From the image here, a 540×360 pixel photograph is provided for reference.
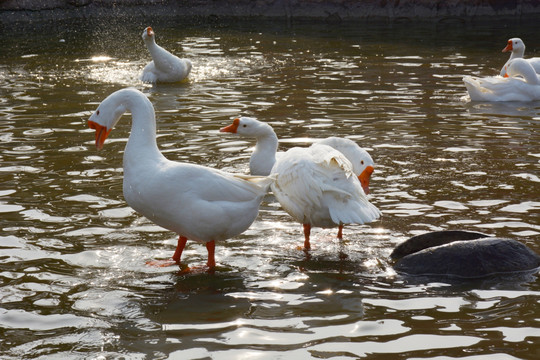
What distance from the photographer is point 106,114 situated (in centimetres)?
552

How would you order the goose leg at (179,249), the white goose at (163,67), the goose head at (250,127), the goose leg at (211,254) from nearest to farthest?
the goose leg at (211,254) → the goose leg at (179,249) → the goose head at (250,127) → the white goose at (163,67)

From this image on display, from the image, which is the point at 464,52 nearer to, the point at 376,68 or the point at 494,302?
the point at 376,68

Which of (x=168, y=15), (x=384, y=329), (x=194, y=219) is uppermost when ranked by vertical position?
(x=168, y=15)

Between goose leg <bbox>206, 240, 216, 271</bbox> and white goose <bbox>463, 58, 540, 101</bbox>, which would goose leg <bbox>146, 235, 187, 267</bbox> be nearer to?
goose leg <bbox>206, 240, 216, 271</bbox>

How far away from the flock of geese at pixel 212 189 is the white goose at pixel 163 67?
6.72 metres

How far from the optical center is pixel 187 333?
14.4ft

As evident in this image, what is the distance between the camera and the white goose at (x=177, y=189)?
205 inches

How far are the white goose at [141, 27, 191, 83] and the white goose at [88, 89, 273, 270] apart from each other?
7018mm

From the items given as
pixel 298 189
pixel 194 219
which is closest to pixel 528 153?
pixel 298 189

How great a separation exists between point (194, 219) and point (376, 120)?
16.8 feet

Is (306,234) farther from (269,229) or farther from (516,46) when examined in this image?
(516,46)

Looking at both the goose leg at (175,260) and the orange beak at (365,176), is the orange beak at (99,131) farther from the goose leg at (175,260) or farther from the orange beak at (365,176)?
the orange beak at (365,176)

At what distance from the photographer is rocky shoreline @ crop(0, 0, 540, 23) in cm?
2086

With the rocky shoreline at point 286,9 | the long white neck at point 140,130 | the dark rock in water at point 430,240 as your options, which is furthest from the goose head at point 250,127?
the rocky shoreline at point 286,9
